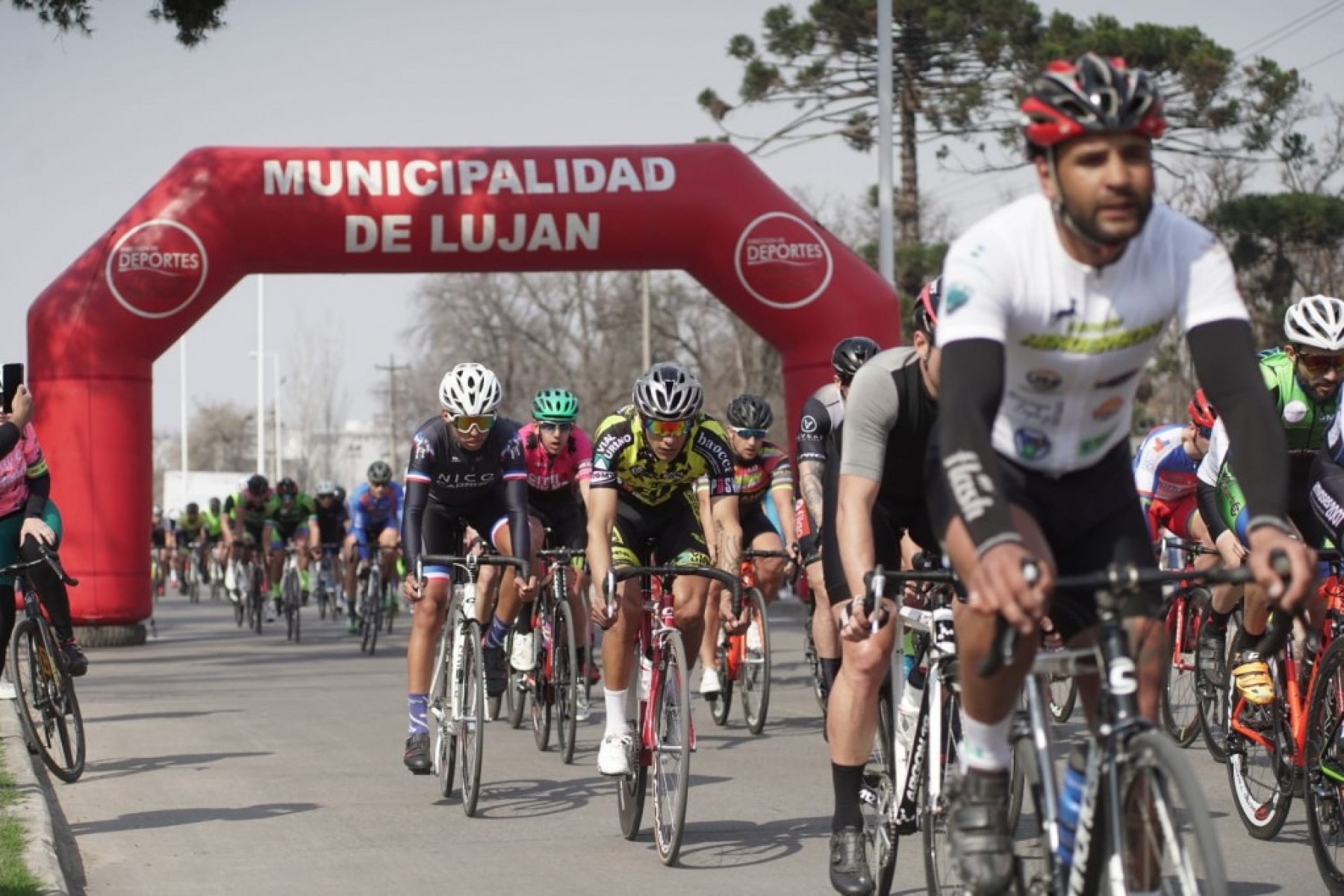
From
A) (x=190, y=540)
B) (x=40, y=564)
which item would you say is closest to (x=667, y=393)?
(x=40, y=564)

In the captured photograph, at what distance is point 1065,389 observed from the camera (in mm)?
4301

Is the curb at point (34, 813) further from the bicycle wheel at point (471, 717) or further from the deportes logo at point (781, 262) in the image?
the deportes logo at point (781, 262)

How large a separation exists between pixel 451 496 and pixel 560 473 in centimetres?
245

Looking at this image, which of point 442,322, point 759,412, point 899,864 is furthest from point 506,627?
point 442,322

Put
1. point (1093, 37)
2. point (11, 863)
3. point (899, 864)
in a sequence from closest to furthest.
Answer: point (11, 863), point (899, 864), point (1093, 37)

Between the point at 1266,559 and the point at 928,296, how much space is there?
260 centimetres

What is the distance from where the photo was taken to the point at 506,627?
475 inches

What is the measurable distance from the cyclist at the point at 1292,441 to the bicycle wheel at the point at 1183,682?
77.2 inches

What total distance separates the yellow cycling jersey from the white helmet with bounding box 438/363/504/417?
1.19 m

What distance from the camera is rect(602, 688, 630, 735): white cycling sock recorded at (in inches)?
321

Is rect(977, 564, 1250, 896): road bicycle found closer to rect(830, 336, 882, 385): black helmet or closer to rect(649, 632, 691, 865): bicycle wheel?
rect(649, 632, 691, 865): bicycle wheel

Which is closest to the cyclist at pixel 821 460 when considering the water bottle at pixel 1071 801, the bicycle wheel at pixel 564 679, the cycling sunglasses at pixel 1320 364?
the bicycle wheel at pixel 564 679

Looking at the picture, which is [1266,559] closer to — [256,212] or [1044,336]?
[1044,336]

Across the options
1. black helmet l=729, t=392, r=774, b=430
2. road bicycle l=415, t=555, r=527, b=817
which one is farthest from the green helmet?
road bicycle l=415, t=555, r=527, b=817
